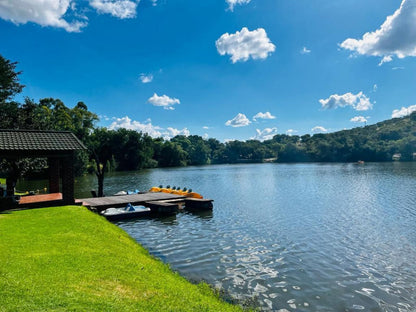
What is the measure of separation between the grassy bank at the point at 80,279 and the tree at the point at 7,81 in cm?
3118

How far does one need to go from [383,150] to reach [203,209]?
14069cm

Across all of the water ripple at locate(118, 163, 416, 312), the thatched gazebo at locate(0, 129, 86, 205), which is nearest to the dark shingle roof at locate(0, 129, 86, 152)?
the thatched gazebo at locate(0, 129, 86, 205)

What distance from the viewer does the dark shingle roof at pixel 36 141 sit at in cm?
1680

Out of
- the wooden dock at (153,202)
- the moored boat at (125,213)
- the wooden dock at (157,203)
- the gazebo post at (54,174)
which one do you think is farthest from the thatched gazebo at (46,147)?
the wooden dock at (157,203)

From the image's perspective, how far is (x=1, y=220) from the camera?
535 inches

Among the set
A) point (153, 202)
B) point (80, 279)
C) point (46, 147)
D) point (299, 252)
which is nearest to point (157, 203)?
point (153, 202)

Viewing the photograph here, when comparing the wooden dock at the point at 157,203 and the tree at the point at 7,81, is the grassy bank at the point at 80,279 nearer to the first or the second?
the wooden dock at the point at 157,203

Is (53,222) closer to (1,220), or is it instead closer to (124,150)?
(1,220)

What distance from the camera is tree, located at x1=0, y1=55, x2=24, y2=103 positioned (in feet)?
116

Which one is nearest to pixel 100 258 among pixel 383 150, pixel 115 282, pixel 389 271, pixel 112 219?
pixel 115 282

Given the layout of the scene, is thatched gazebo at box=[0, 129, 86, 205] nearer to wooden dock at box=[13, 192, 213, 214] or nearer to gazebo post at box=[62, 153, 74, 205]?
gazebo post at box=[62, 153, 74, 205]

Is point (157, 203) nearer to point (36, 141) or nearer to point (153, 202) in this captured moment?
point (153, 202)

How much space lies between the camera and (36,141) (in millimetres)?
18047

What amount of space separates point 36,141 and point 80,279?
13.7 m
